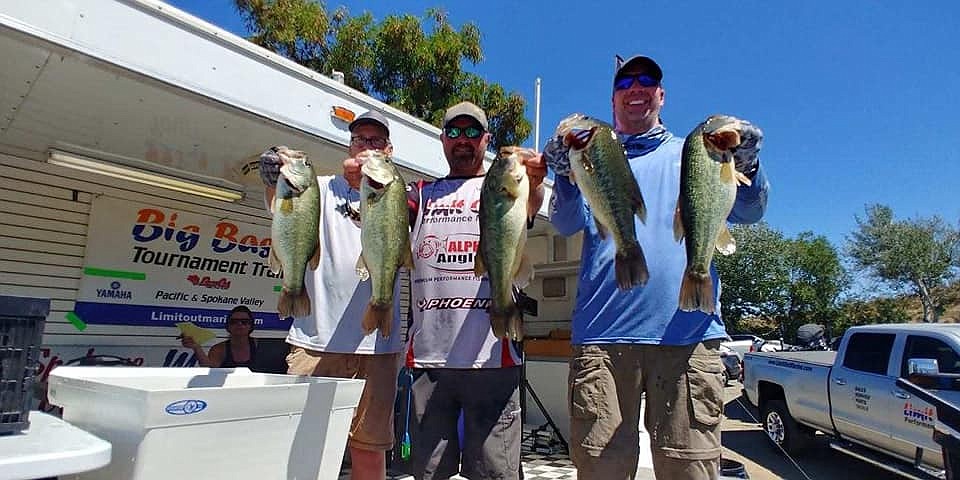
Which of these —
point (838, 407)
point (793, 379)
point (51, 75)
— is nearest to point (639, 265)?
point (51, 75)

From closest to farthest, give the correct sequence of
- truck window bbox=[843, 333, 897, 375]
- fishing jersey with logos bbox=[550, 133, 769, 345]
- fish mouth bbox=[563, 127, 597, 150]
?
fish mouth bbox=[563, 127, 597, 150]
fishing jersey with logos bbox=[550, 133, 769, 345]
truck window bbox=[843, 333, 897, 375]

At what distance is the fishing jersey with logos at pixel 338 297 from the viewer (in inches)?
123

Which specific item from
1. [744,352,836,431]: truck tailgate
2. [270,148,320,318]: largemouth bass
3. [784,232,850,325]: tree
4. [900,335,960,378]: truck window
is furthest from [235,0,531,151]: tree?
[784,232,850,325]: tree

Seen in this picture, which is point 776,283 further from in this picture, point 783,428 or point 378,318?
point 378,318

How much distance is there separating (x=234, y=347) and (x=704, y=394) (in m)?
4.48

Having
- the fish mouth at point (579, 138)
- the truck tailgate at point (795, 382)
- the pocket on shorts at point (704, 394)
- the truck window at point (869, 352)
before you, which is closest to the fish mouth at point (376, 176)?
the fish mouth at point (579, 138)

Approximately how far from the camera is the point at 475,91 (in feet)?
56.5

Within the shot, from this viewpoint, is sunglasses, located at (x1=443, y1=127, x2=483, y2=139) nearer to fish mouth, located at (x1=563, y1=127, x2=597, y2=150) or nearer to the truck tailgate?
fish mouth, located at (x1=563, y1=127, x2=597, y2=150)

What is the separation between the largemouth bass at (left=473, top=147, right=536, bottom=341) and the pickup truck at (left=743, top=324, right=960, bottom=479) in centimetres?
455

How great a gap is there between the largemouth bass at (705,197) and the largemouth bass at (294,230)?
1.60 meters

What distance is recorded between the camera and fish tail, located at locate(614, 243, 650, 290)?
2.29 metres

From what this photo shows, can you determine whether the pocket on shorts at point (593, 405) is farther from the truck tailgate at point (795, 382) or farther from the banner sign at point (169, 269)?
the truck tailgate at point (795, 382)

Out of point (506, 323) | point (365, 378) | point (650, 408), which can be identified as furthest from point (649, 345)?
point (365, 378)

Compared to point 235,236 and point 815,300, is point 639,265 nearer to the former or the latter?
point 235,236
